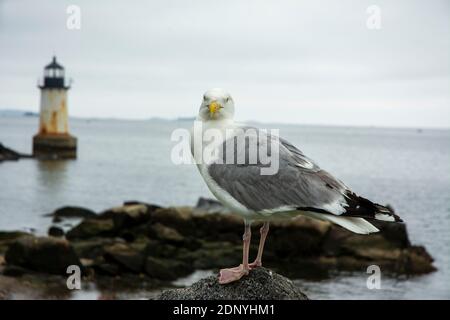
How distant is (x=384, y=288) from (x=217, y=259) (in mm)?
6126

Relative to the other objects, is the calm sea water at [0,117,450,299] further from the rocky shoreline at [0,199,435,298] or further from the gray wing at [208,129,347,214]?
the gray wing at [208,129,347,214]

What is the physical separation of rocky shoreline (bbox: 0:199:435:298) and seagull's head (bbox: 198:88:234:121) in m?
17.0

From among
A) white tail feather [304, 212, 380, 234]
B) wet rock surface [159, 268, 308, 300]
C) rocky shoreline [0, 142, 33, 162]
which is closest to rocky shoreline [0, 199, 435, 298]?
wet rock surface [159, 268, 308, 300]

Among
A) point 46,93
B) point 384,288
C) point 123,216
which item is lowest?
point 384,288

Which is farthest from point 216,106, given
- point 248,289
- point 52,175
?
point 52,175

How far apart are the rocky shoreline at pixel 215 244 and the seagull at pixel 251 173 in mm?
16828

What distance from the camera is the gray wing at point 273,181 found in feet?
19.0

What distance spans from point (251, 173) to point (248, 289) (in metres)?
1.19

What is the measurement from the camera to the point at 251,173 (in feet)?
19.5

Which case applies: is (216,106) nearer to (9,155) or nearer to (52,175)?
(52,175)

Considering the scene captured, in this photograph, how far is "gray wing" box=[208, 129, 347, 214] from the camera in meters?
5.79

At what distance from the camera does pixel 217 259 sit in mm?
25172
